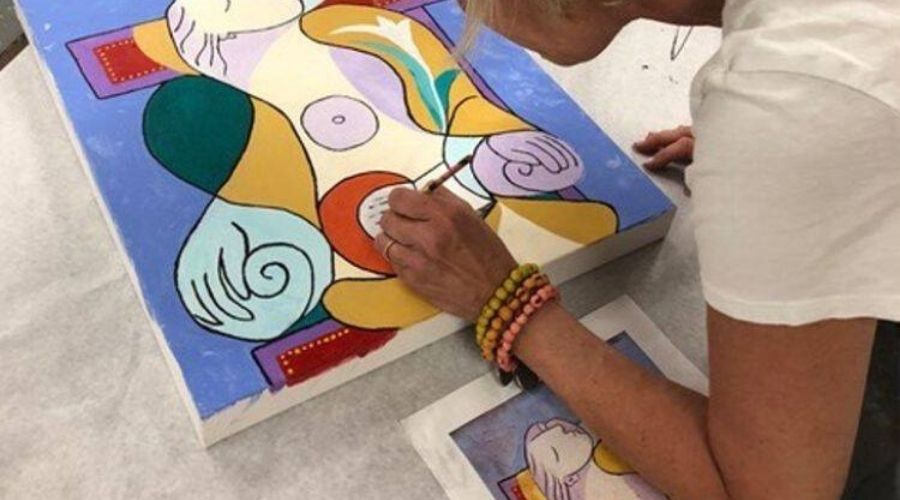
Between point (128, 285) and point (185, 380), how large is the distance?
135 mm

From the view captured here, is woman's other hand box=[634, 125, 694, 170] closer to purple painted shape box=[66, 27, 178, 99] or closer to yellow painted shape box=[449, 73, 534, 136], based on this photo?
yellow painted shape box=[449, 73, 534, 136]

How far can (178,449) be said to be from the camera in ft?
2.45

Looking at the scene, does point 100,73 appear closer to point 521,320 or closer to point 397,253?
point 397,253

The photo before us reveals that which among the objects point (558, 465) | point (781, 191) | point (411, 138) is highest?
point (781, 191)

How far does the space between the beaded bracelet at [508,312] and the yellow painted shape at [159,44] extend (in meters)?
0.38

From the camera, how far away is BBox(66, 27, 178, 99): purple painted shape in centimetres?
92

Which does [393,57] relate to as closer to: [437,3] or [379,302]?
[437,3]

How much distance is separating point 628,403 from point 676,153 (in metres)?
0.32

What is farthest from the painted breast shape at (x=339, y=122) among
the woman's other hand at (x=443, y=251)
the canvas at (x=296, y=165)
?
the woman's other hand at (x=443, y=251)

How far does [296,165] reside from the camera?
2.90 feet

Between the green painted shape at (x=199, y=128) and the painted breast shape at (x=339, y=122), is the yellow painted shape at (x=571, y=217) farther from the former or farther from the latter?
the green painted shape at (x=199, y=128)

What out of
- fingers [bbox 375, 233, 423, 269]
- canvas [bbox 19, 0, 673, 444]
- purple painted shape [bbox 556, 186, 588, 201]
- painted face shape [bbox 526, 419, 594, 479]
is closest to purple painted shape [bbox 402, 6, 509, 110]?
canvas [bbox 19, 0, 673, 444]

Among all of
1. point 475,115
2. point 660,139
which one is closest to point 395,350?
point 475,115

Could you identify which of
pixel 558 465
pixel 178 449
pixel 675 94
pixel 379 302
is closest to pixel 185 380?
pixel 178 449
